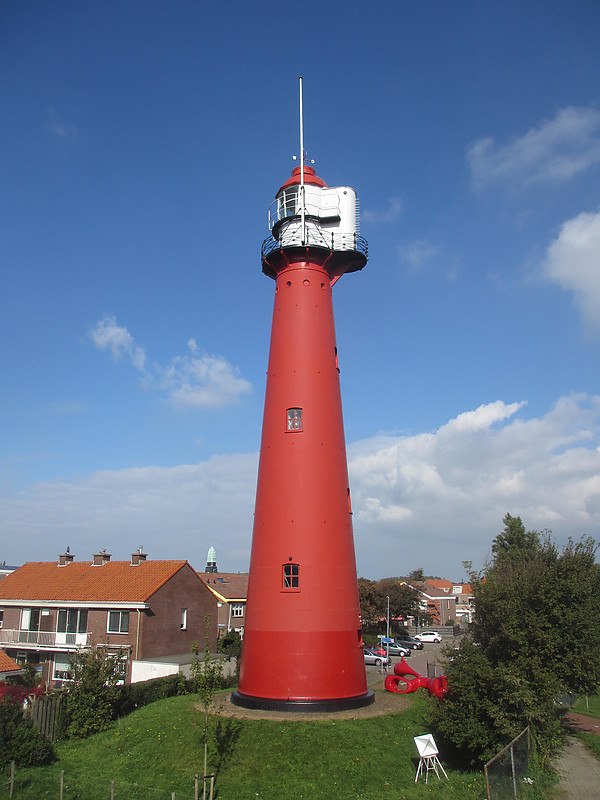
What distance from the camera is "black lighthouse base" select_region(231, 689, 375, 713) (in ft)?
74.4

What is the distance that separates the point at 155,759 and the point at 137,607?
20.1 metres

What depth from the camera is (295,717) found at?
22000 millimetres

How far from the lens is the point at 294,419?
2561 centimetres

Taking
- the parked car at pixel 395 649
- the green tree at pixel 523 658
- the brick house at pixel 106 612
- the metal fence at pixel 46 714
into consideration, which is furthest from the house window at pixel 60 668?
the green tree at pixel 523 658

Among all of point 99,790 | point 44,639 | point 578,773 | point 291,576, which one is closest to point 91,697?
point 99,790

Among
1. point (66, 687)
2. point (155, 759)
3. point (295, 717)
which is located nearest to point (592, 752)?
point (295, 717)

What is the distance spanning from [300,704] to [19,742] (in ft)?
29.3

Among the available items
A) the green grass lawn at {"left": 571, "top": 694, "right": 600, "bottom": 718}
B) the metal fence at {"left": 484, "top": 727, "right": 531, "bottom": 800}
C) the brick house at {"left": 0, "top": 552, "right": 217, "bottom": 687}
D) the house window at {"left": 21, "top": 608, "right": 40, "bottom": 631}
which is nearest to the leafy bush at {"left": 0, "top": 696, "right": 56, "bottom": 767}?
the metal fence at {"left": 484, "top": 727, "right": 531, "bottom": 800}

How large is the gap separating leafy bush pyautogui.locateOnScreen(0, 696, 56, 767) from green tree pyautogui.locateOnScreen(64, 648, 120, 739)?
2637mm

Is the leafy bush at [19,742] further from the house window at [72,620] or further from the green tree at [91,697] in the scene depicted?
the house window at [72,620]

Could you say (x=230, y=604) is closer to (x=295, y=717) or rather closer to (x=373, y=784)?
(x=295, y=717)

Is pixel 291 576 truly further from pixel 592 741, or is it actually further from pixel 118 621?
pixel 118 621

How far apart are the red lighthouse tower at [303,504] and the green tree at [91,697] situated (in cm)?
506

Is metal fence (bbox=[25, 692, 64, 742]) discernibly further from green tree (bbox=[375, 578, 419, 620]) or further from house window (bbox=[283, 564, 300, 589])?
green tree (bbox=[375, 578, 419, 620])
